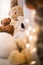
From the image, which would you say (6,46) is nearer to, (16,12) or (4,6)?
(16,12)

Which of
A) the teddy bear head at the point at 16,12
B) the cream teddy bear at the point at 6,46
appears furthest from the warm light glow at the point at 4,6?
the cream teddy bear at the point at 6,46

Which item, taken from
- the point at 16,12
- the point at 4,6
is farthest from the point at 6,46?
the point at 4,6

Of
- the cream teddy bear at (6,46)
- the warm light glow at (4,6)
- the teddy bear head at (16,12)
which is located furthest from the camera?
the warm light glow at (4,6)

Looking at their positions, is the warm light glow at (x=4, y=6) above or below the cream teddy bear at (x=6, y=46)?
below

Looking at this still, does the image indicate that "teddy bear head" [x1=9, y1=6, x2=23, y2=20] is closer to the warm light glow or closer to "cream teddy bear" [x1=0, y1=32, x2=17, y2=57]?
the warm light glow

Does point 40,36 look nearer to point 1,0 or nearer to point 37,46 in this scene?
point 37,46

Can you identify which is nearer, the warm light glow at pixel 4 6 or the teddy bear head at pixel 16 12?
the teddy bear head at pixel 16 12

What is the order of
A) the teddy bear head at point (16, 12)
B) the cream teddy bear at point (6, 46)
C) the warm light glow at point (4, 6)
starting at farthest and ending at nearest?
1. the warm light glow at point (4, 6)
2. the teddy bear head at point (16, 12)
3. the cream teddy bear at point (6, 46)

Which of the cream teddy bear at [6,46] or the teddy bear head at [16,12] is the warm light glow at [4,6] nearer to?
the teddy bear head at [16,12]

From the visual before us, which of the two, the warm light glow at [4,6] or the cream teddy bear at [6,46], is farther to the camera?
the warm light glow at [4,6]

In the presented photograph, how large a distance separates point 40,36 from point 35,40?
4 centimetres

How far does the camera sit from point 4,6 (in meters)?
2.35

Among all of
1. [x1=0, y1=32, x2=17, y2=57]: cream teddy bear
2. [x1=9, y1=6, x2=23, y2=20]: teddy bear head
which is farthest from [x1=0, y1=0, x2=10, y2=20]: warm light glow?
[x1=0, y1=32, x2=17, y2=57]: cream teddy bear

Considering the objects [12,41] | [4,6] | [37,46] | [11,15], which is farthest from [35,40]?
[4,6]
